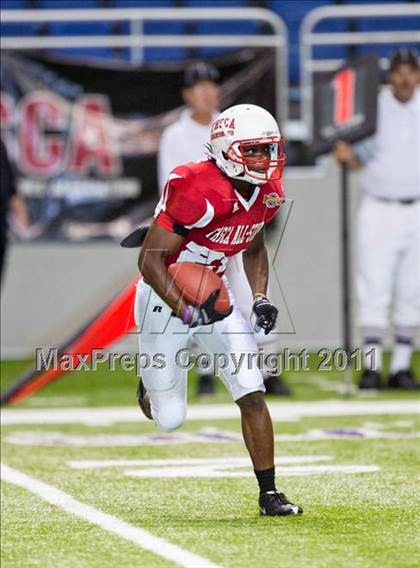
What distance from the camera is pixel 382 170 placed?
10.7 metres

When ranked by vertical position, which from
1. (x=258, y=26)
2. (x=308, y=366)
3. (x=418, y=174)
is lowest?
(x=308, y=366)

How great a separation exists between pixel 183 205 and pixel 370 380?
5.14 metres

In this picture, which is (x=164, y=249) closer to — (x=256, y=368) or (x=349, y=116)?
(x=256, y=368)

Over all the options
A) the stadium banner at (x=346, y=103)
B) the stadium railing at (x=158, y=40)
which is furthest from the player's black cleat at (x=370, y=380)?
the stadium railing at (x=158, y=40)

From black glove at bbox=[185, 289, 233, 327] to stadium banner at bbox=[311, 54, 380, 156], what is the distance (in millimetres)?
4534

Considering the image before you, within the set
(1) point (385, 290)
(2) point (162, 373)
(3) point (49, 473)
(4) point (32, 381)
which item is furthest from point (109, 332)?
(2) point (162, 373)

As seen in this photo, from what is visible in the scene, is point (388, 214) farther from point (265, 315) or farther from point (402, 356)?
point (265, 315)

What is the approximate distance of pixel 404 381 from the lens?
10789 mm

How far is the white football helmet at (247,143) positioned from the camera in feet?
19.0

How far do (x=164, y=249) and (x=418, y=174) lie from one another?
5145 mm

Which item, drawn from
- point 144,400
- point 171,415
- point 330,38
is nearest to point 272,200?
point 171,415

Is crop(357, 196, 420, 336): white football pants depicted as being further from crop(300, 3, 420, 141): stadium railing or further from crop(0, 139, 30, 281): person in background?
crop(0, 139, 30, 281): person in background

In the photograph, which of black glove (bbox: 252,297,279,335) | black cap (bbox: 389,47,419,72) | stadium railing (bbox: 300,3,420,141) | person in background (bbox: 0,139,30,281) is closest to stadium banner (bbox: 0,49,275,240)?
stadium railing (bbox: 300,3,420,141)

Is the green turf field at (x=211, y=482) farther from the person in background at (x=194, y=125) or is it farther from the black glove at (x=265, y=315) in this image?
the person in background at (x=194, y=125)
